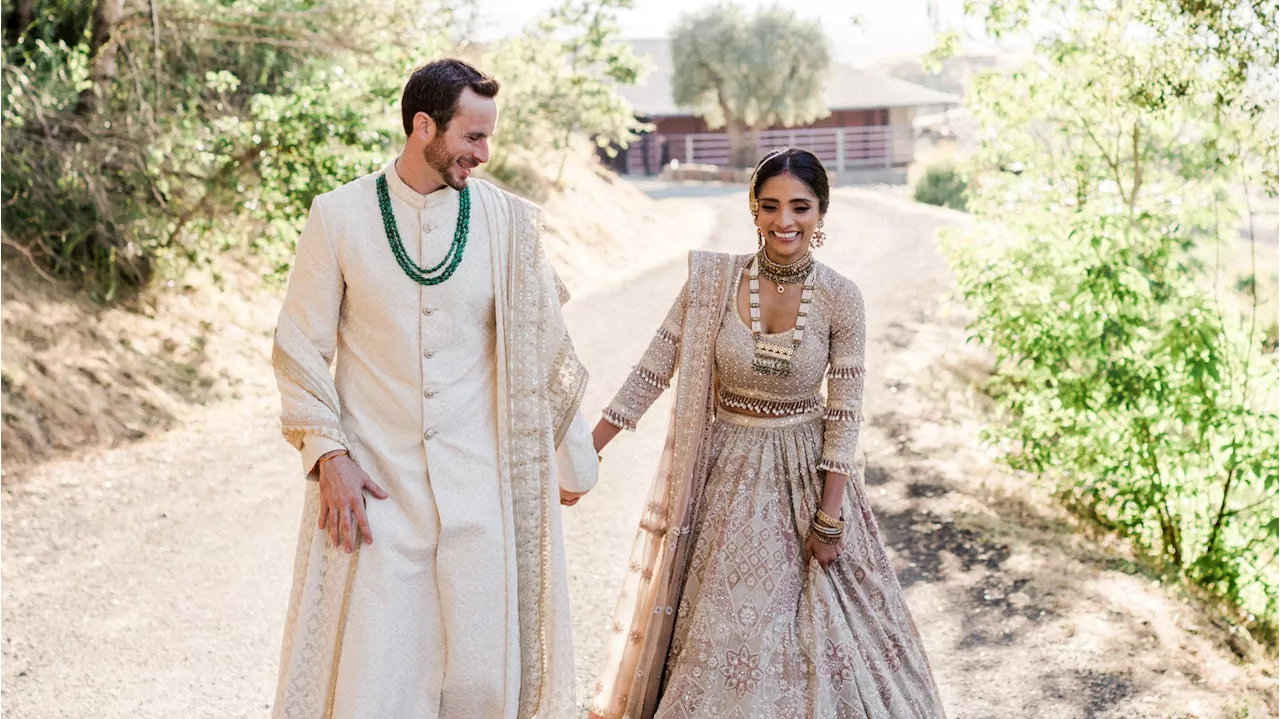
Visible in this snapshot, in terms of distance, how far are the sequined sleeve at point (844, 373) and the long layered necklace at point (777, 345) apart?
0.30 feet

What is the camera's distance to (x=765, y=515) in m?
3.84

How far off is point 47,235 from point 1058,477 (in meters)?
8.20

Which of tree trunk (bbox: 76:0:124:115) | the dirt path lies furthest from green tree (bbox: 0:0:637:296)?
the dirt path

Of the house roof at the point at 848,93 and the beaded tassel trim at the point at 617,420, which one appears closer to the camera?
the beaded tassel trim at the point at 617,420

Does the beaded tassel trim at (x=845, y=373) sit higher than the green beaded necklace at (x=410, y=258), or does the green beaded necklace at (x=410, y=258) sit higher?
the green beaded necklace at (x=410, y=258)

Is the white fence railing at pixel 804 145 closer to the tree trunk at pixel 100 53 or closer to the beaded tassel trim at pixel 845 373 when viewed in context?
the tree trunk at pixel 100 53

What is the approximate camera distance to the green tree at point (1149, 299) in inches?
272

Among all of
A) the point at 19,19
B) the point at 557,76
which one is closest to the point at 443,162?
the point at 19,19

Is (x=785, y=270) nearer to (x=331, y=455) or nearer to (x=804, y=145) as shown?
(x=331, y=455)

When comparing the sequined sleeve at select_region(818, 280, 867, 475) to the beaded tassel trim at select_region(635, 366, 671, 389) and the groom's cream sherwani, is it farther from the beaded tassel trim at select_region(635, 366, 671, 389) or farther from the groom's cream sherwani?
the groom's cream sherwani

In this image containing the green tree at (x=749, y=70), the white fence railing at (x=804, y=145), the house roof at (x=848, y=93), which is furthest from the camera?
the house roof at (x=848, y=93)

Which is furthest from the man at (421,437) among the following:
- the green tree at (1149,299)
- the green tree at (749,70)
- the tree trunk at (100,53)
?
the green tree at (749,70)

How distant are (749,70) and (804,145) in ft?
13.9

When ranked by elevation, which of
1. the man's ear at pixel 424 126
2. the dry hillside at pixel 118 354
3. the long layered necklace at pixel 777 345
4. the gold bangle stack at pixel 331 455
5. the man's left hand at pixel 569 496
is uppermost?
the man's ear at pixel 424 126
